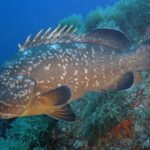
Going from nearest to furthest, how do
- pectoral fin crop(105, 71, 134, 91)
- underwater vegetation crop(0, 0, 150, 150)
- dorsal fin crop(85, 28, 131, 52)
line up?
1. pectoral fin crop(105, 71, 134, 91)
2. dorsal fin crop(85, 28, 131, 52)
3. underwater vegetation crop(0, 0, 150, 150)

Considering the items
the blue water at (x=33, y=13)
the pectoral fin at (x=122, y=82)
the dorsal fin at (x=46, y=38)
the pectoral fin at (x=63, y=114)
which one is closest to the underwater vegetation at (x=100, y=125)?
the pectoral fin at (x=122, y=82)

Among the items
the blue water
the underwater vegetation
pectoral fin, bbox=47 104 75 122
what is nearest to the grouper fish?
pectoral fin, bbox=47 104 75 122

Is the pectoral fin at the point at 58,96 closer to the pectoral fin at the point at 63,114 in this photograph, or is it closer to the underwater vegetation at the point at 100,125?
the pectoral fin at the point at 63,114

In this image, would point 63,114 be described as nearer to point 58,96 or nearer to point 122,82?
point 58,96

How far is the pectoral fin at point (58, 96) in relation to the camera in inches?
161

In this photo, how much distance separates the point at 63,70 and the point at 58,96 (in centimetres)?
57

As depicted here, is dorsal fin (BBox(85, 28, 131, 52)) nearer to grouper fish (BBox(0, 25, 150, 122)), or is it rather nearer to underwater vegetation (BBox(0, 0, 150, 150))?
grouper fish (BBox(0, 25, 150, 122))

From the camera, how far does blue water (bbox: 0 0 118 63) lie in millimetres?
121000

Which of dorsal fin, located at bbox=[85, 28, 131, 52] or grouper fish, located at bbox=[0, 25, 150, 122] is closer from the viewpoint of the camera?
grouper fish, located at bbox=[0, 25, 150, 122]

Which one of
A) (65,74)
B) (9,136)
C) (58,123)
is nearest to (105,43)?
(65,74)

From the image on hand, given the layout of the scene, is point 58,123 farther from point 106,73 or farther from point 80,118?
point 106,73

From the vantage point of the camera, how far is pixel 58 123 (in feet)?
21.3

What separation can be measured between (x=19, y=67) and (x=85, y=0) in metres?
120

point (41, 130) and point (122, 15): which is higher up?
point (122, 15)
